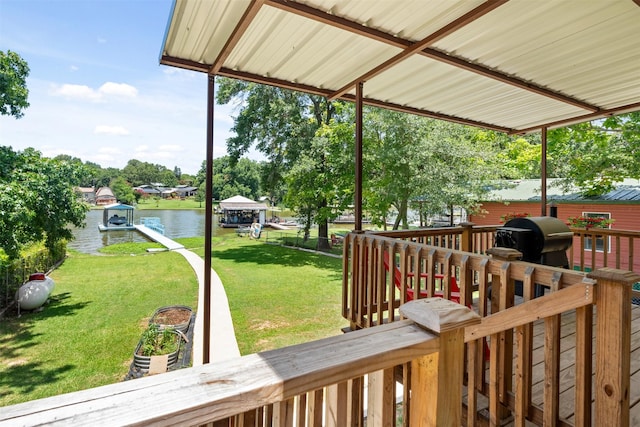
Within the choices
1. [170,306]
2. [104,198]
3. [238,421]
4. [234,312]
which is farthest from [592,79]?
[104,198]

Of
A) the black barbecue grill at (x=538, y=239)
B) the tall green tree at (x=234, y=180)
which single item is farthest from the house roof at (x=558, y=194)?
the tall green tree at (x=234, y=180)

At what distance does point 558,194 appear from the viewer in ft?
40.0

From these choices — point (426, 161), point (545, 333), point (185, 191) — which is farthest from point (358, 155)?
point (185, 191)

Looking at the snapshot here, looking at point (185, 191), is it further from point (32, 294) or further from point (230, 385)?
point (230, 385)

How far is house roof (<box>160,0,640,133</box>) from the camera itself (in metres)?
2.45

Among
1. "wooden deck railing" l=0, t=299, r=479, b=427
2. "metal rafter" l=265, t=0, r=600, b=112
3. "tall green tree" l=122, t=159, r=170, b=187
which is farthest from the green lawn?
"tall green tree" l=122, t=159, r=170, b=187

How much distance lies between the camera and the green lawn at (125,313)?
227 inches

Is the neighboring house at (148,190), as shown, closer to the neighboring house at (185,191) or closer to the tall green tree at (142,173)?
the tall green tree at (142,173)

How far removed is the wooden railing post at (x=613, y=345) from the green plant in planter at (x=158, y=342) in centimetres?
620

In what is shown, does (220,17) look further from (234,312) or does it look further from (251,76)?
(234,312)

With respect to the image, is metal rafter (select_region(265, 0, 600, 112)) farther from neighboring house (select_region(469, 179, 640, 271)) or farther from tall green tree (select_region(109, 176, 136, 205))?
tall green tree (select_region(109, 176, 136, 205))

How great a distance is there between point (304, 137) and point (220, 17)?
12474 mm

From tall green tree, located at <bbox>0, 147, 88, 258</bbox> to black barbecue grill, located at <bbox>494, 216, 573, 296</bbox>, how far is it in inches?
348

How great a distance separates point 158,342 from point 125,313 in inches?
120
